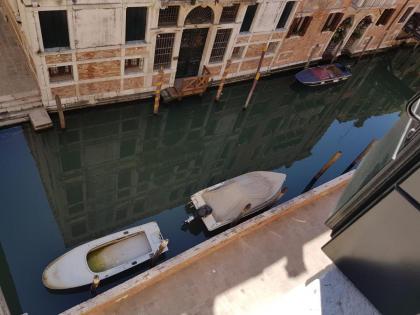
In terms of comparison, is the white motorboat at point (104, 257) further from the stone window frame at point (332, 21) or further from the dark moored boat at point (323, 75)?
the stone window frame at point (332, 21)

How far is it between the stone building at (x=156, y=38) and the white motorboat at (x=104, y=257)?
8.02 metres

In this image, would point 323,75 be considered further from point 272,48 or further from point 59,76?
point 59,76

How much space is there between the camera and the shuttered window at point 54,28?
1370 cm

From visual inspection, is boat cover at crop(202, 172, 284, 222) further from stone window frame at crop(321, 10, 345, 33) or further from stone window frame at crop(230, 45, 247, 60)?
stone window frame at crop(321, 10, 345, 33)

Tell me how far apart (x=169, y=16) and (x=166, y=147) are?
6475mm

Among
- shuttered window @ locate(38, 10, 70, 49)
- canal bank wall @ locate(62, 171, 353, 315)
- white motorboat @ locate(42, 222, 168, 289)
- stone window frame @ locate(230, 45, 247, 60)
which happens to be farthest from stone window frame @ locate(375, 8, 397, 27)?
white motorboat @ locate(42, 222, 168, 289)

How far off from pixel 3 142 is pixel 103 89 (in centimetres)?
519

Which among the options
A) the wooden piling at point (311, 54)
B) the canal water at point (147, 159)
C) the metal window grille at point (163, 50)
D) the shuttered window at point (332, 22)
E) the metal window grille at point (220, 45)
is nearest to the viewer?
the canal water at point (147, 159)

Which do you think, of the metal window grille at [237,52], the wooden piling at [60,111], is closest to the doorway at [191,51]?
the metal window grille at [237,52]

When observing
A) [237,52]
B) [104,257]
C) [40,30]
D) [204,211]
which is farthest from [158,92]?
[104,257]

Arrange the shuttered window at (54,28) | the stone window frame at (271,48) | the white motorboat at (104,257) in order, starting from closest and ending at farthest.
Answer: the white motorboat at (104,257)
the shuttered window at (54,28)
the stone window frame at (271,48)

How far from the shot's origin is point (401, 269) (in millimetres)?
4227

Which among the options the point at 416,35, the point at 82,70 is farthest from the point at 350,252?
the point at 416,35

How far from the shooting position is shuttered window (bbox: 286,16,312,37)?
2144 cm
